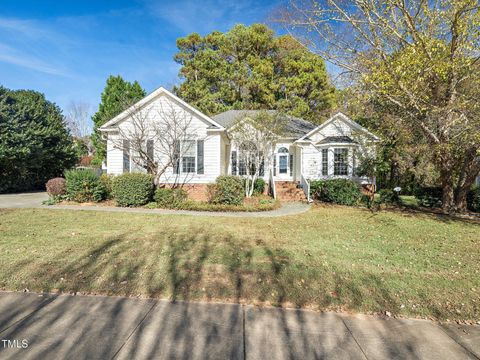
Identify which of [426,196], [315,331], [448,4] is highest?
[448,4]

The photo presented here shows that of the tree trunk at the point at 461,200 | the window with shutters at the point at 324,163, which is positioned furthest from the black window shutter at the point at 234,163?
the tree trunk at the point at 461,200

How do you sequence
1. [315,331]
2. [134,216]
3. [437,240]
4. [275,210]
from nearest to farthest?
[315,331], [437,240], [134,216], [275,210]

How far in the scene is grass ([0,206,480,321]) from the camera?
4406 millimetres

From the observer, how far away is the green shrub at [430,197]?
14297 millimetres

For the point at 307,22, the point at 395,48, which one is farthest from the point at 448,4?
the point at 307,22

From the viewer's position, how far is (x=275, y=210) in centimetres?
1316

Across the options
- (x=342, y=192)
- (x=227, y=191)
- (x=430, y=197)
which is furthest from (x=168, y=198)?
(x=430, y=197)

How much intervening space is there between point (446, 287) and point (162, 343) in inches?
190

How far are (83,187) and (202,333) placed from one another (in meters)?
12.6

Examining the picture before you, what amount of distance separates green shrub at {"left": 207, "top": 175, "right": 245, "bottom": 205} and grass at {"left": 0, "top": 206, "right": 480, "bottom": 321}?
3.58m

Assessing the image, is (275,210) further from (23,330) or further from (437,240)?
(23,330)

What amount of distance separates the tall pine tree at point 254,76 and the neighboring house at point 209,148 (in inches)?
501

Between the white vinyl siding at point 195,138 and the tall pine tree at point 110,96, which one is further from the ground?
the tall pine tree at point 110,96

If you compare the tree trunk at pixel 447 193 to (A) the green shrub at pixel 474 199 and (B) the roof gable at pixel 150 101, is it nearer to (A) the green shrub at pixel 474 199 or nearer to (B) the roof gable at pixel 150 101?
(A) the green shrub at pixel 474 199
